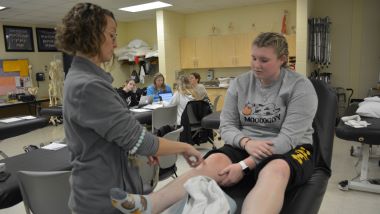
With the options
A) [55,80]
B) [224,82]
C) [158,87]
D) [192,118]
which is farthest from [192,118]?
[55,80]

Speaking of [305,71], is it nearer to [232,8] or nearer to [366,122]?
[232,8]

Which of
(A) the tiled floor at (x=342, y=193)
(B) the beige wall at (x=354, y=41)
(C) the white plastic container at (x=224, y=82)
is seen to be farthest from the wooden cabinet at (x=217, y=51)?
(A) the tiled floor at (x=342, y=193)

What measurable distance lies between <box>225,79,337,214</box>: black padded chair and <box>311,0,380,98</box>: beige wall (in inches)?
187

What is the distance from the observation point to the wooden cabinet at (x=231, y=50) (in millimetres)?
6766

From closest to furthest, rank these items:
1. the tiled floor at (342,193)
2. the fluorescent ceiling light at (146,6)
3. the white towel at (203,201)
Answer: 1. the white towel at (203,201)
2. the tiled floor at (342,193)
3. the fluorescent ceiling light at (146,6)

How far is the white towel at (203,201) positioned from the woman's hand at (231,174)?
21 centimetres

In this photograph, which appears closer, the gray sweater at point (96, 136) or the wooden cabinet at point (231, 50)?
the gray sweater at point (96, 136)

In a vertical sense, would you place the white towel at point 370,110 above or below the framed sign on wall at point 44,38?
below

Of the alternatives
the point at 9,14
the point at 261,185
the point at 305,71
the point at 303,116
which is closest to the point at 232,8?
the point at 305,71

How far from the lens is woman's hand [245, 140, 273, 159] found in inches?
61.7

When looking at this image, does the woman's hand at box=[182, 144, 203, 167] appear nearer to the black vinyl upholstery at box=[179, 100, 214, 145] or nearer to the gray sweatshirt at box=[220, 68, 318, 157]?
the gray sweatshirt at box=[220, 68, 318, 157]

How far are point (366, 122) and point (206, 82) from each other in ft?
16.1

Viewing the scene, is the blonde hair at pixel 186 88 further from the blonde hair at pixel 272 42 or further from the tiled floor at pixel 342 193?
the blonde hair at pixel 272 42

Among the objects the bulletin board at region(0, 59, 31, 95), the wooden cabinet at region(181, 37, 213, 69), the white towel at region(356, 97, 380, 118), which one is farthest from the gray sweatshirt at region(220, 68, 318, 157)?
the bulletin board at region(0, 59, 31, 95)
